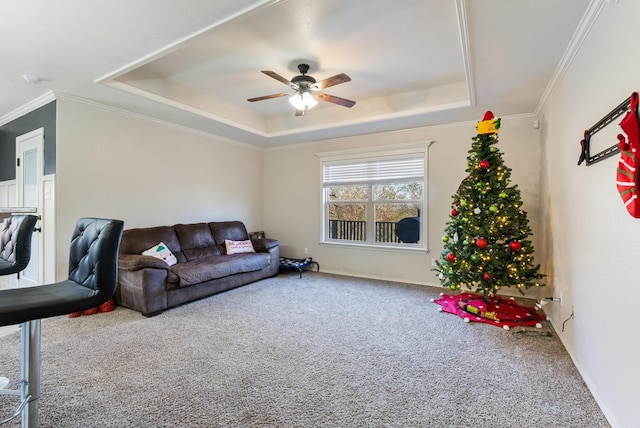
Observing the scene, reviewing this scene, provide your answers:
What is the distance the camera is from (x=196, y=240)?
180 inches

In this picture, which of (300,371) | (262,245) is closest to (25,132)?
(262,245)

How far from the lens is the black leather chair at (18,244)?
2107 millimetres

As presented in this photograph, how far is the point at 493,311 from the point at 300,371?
228 cm

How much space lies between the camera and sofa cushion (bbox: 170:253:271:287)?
3.57 m

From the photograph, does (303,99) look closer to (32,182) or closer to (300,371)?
(300,371)

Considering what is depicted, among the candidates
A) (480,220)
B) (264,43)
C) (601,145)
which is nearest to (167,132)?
(264,43)

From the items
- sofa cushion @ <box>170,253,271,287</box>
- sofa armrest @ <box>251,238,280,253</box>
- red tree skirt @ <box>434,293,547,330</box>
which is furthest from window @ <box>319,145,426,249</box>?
sofa cushion @ <box>170,253,271,287</box>

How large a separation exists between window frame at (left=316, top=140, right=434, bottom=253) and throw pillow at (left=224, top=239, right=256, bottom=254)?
130cm

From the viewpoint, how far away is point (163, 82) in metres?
3.62

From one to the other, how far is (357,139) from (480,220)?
255 centimetres

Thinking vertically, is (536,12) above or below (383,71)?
below

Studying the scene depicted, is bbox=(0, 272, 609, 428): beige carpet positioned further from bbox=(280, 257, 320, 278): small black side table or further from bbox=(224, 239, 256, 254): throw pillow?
bbox=(280, 257, 320, 278): small black side table

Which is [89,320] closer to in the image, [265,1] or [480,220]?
[265,1]

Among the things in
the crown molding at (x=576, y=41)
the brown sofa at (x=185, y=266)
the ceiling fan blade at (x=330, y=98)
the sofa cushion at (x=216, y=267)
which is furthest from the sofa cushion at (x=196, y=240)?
the crown molding at (x=576, y=41)
